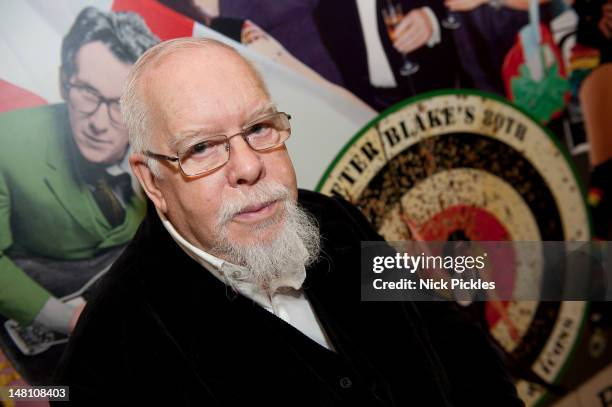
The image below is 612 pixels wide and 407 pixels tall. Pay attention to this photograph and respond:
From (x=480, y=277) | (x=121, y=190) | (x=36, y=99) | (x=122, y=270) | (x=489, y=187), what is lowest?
(x=480, y=277)

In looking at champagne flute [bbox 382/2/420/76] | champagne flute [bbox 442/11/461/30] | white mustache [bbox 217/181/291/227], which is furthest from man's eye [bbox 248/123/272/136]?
champagne flute [bbox 442/11/461/30]

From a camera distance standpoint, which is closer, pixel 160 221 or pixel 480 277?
pixel 160 221

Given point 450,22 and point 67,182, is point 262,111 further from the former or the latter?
point 450,22

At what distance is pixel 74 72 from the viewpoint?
147 centimetres

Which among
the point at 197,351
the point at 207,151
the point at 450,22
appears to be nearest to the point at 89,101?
the point at 207,151

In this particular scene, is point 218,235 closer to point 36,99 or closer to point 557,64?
point 36,99

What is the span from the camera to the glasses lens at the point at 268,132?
125 centimetres

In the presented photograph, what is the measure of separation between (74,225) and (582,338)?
6.32 feet

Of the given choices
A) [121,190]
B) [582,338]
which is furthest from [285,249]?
[582,338]

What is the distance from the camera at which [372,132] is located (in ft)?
6.25

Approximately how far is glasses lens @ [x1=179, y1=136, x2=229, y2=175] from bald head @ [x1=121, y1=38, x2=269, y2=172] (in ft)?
0.24

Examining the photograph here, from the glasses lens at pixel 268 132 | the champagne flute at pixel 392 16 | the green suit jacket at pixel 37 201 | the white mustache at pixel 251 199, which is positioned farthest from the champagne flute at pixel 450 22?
the green suit jacket at pixel 37 201

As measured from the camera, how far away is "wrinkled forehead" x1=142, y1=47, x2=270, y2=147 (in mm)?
1174

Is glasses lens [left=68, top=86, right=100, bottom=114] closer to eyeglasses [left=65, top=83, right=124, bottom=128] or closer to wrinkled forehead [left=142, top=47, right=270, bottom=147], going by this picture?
eyeglasses [left=65, top=83, right=124, bottom=128]
